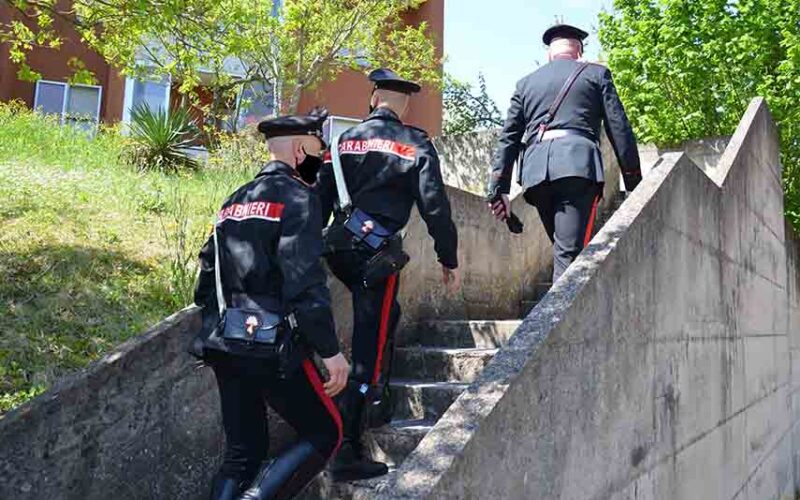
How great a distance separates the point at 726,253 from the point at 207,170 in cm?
640

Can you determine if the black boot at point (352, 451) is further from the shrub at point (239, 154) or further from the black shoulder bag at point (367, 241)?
the shrub at point (239, 154)

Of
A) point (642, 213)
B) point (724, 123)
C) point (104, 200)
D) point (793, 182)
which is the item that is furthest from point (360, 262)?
point (793, 182)

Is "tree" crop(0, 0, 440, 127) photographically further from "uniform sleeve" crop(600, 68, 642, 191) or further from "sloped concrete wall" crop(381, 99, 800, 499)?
"sloped concrete wall" crop(381, 99, 800, 499)

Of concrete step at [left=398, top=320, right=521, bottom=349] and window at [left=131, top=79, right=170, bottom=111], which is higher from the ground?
window at [left=131, top=79, right=170, bottom=111]

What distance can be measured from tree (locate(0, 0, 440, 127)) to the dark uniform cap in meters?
4.40

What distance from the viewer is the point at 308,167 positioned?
3.30 m

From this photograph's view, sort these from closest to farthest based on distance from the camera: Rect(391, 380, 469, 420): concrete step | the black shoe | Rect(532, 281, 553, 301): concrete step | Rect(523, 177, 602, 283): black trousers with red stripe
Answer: the black shoe → Rect(391, 380, 469, 420): concrete step → Rect(523, 177, 602, 283): black trousers with red stripe → Rect(532, 281, 553, 301): concrete step

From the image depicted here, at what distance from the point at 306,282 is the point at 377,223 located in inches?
41.6

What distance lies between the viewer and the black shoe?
3502 millimetres

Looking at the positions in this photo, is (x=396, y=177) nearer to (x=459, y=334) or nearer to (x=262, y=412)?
(x=262, y=412)

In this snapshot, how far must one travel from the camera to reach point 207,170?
379 inches

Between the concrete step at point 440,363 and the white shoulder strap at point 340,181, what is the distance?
1296mm

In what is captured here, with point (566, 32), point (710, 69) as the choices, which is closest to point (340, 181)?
point (566, 32)

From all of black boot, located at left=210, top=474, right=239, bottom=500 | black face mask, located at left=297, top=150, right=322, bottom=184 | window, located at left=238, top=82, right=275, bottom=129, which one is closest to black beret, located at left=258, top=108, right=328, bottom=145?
black face mask, located at left=297, top=150, right=322, bottom=184
